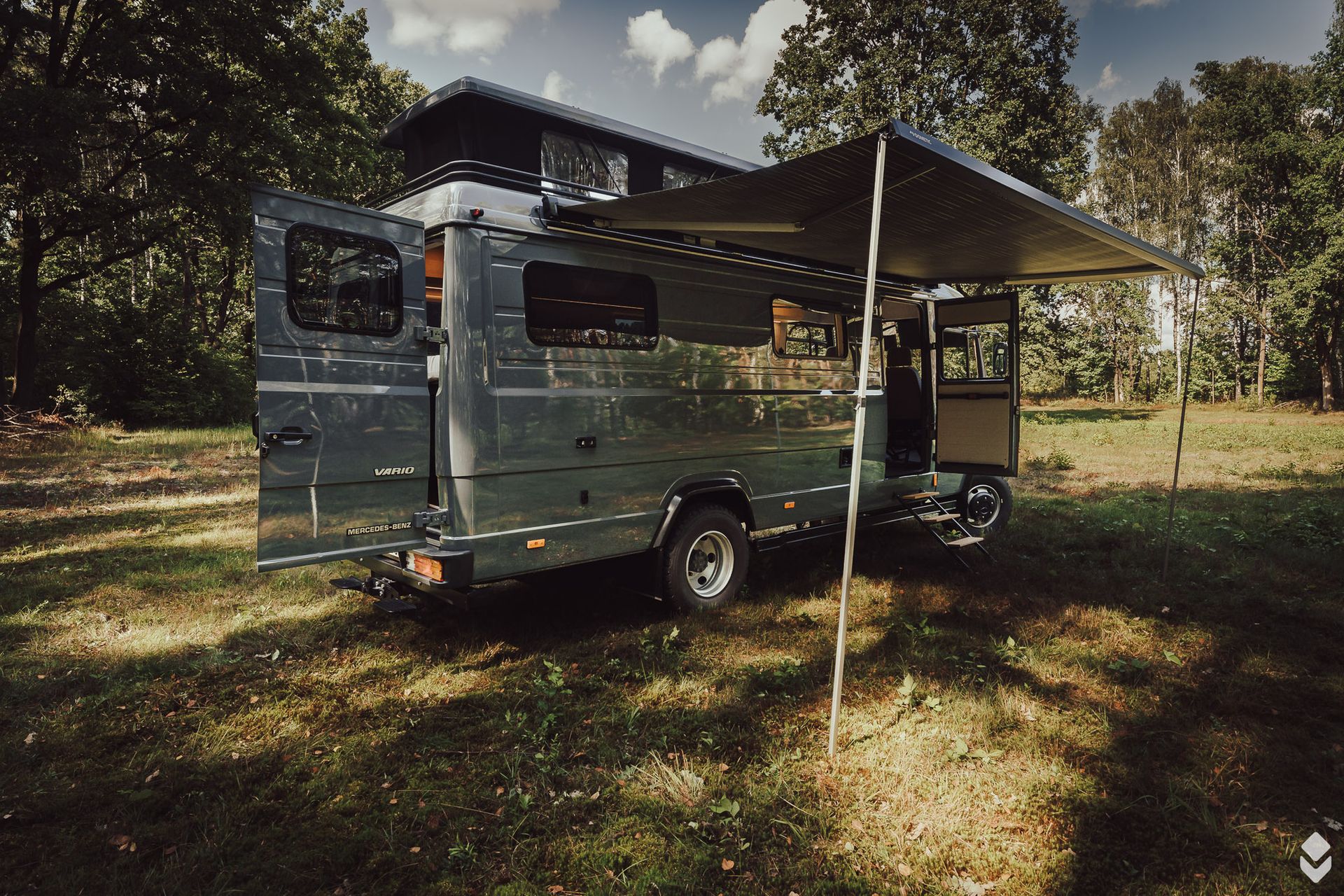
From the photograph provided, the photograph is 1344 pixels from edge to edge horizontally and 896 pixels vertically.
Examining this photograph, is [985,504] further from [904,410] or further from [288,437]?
[288,437]

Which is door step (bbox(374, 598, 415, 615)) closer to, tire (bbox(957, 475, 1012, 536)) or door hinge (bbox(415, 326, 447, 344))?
door hinge (bbox(415, 326, 447, 344))

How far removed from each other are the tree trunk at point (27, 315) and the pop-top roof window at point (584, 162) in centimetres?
1529

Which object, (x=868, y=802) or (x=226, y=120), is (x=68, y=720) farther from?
(x=226, y=120)

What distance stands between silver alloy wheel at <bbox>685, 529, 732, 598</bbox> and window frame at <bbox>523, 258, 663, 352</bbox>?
1.59 m

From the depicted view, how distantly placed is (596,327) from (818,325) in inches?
93.8

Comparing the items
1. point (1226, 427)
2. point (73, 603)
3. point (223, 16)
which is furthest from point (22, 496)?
point (1226, 427)

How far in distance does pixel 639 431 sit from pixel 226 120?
1293 cm

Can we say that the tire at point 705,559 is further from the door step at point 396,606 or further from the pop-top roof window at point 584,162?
the pop-top roof window at point 584,162

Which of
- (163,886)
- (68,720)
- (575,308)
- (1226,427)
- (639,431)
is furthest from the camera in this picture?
(1226,427)

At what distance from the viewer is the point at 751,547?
5684 mm

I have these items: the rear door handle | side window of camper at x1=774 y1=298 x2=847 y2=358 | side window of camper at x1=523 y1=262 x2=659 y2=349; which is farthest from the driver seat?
the rear door handle

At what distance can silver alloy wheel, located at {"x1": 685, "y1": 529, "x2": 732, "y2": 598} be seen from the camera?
5.30m

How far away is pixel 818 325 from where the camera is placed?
602 centimetres

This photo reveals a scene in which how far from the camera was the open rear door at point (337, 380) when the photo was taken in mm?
3453
